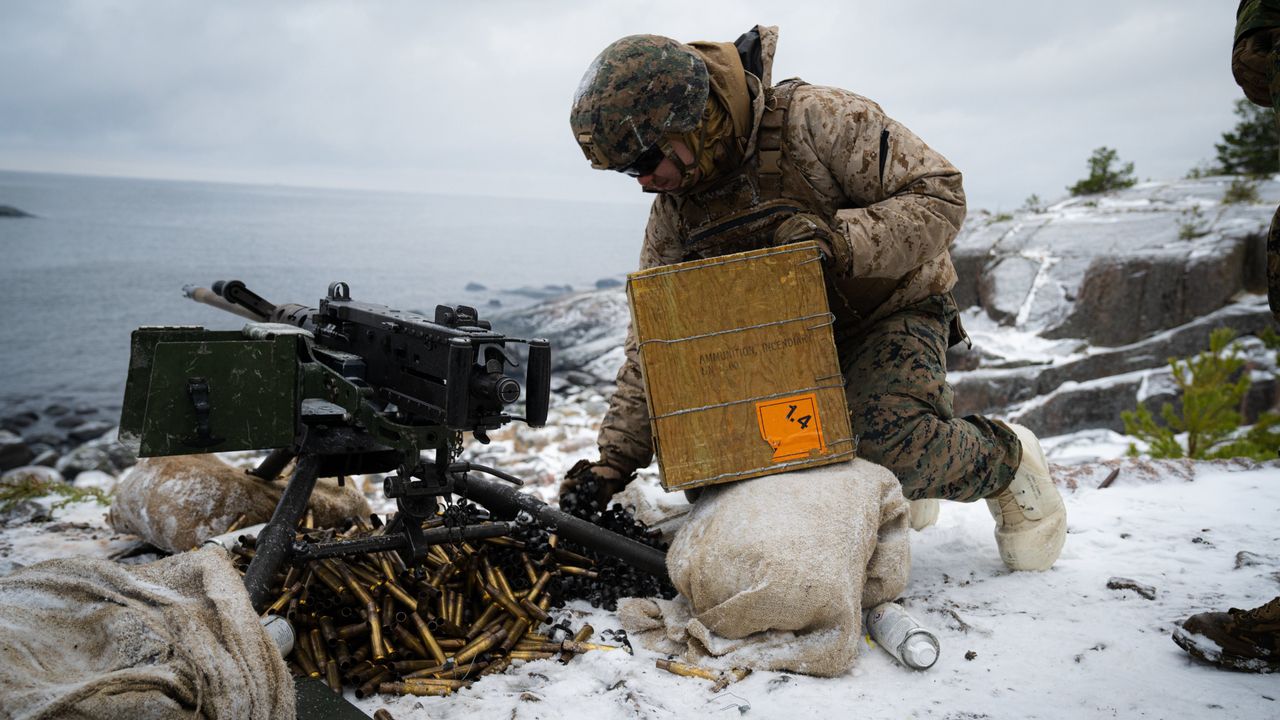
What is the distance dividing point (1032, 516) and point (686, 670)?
1.63m

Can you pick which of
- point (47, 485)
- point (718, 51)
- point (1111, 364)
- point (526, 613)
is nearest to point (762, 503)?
point (526, 613)

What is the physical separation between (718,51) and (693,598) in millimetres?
2100

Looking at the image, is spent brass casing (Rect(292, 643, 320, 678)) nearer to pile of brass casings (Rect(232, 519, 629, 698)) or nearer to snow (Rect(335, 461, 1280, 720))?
pile of brass casings (Rect(232, 519, 629, 698))

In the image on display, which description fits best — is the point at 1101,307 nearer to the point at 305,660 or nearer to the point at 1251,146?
the point at 1251,146

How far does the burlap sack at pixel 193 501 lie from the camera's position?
3693mm

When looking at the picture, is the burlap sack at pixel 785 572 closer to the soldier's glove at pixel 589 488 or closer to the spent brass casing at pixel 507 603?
the spent brass casing at pixel 507 603

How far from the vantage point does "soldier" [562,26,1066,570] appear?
3.07 metres

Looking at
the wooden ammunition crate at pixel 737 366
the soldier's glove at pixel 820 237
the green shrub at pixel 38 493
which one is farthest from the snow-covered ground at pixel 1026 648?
the soldier's glove at pixel 820 237

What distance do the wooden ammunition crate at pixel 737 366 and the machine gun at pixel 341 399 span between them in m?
0.50

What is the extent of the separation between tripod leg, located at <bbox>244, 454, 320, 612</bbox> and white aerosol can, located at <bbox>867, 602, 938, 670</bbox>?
6.45ft

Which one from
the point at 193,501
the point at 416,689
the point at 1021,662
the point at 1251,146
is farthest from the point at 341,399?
the point at 1251,146

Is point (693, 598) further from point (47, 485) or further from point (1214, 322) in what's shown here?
point (1214, 322)

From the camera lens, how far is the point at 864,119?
128 inches

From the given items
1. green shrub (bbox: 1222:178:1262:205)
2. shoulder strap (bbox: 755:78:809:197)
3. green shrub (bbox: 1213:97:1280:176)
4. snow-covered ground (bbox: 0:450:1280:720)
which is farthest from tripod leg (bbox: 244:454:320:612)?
green shrub (bbox: 1213:97:1280:176)
